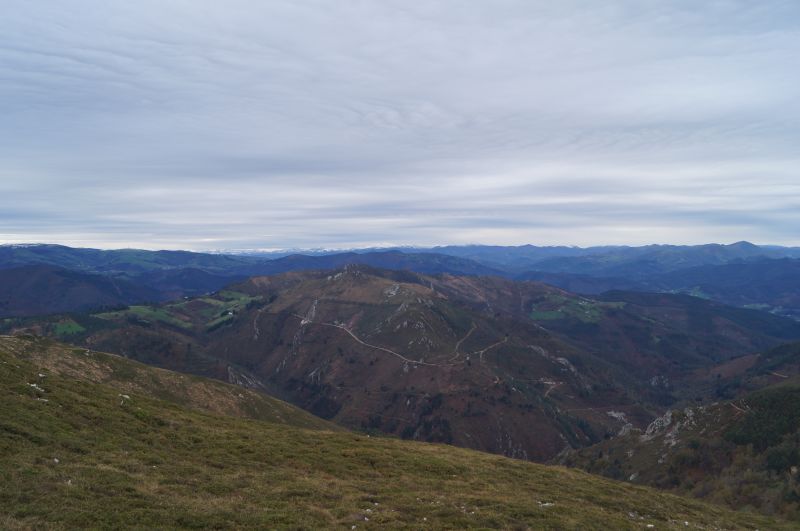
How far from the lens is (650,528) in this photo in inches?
1503

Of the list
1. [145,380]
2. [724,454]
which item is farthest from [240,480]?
[724,454]

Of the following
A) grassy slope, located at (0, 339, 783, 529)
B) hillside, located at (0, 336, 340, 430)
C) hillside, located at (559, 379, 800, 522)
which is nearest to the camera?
grassy slope, located at (0, 339, 783, 529)

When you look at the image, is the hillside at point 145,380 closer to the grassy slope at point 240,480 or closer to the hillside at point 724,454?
the grassy slope at point 240,480

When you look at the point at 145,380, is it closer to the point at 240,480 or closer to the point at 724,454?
the point at 240,480

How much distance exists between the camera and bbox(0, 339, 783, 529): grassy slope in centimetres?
2881

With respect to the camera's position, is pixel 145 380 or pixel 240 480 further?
pixel 145 380

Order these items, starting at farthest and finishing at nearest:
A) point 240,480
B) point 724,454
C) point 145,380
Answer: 1. point 724,454
2. point 145,380
3. point 240,480

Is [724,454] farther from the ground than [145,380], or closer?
closer

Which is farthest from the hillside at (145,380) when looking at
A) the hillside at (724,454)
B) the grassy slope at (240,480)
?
the hillside at (724,454)

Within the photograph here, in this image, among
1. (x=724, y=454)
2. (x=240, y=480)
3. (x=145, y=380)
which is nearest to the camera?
(x=240, y=480)

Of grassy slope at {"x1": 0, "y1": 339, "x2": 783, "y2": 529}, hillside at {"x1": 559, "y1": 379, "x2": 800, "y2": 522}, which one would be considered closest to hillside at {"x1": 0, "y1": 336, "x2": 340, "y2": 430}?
grassy slope at {"x1": 0, "y1": 339, "x2": 783, "y2": 529}

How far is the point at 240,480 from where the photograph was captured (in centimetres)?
3712

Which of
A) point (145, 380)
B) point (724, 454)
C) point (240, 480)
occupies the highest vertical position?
point (240, 480)

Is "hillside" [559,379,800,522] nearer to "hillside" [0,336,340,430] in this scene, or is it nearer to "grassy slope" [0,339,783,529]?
"grassy slope" [0,339,783,529]
